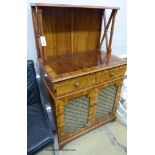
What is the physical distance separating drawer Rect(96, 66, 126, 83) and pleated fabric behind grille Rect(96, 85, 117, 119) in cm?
12

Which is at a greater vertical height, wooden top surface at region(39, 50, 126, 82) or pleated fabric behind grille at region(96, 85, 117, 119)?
wooden top surface at region(39, 50, 126, 82)

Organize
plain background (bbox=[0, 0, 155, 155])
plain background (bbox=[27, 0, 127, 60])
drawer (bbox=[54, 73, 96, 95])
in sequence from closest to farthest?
plain background (bbox=[0, 0, 155, 155]) → drawer (bbox=[54, 73, 96, 95]) → plain background (bbox=[27, 0, 127, 60])

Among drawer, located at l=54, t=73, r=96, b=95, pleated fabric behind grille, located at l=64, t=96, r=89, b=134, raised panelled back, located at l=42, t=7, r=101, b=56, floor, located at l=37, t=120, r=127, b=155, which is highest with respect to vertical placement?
raised panelled back, located at l=42, t=7, r=101, b=56

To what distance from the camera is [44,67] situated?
1260 mm

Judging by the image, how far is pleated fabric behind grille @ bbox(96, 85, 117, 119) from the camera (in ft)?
4.89

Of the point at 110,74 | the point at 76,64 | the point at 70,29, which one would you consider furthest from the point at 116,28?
the point at 76,64

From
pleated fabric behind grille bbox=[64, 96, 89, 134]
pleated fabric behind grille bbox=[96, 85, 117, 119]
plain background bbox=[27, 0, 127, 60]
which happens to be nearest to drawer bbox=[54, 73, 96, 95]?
pleated fabric behind grille bbox=[64, 96, 89, 134]

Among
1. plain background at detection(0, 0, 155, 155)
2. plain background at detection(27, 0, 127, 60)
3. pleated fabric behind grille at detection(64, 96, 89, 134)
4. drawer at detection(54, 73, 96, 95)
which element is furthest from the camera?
plain background at detection(27, 0, 127, 60)

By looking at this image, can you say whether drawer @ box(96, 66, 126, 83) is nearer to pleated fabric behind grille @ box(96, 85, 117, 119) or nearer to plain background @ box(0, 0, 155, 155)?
pleated fabric behind grille @ box(96, 85, 117, 119)

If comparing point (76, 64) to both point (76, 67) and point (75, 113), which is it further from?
point (75, 113)

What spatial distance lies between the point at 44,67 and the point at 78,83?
0.31 m
